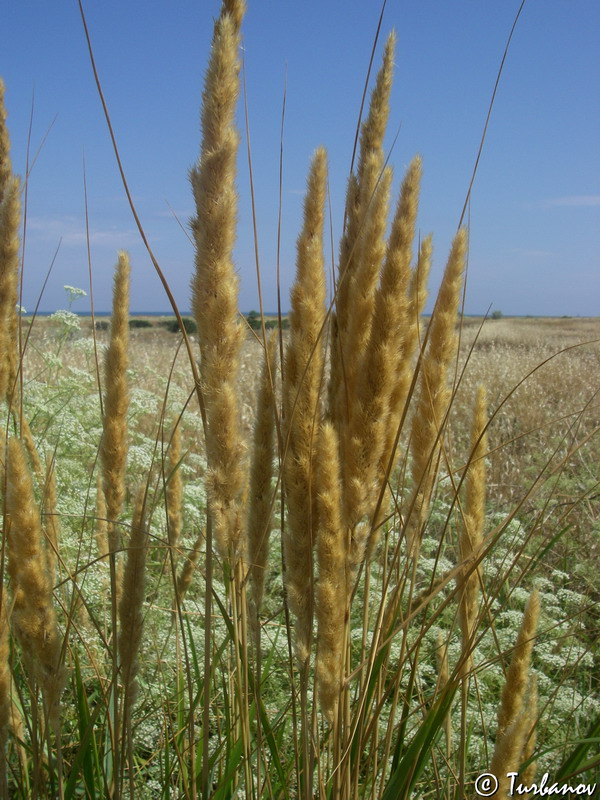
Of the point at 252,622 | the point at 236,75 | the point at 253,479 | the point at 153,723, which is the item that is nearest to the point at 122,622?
the point at 252,622

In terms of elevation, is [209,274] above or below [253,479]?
above

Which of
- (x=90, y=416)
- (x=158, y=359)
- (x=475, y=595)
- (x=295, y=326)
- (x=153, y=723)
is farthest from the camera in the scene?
(x=158, y=359)

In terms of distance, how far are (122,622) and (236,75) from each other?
40.3 inches

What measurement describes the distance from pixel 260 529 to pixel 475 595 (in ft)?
2.09

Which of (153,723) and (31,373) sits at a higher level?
(31,373)

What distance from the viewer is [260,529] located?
135cm

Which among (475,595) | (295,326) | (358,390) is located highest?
(295,326)

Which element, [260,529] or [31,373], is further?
Result: [31,373]

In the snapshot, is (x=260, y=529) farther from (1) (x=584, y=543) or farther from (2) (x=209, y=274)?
(1) (x=584, y=543)

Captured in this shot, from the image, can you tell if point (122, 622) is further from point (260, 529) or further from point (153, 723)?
point (153, 723)

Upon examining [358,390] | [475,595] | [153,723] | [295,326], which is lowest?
[153,723]

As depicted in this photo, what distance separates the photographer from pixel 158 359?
960 centimetres

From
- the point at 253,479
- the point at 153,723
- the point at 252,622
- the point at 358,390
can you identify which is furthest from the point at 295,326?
the point at 153,723

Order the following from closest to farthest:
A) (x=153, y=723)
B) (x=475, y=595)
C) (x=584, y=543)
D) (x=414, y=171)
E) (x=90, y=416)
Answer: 1. (x=414, y=171)
2. (x=475, y=595)
3. (x=153, y=723)
4. (x=90, y=416)
5. (x=584, y=543)
